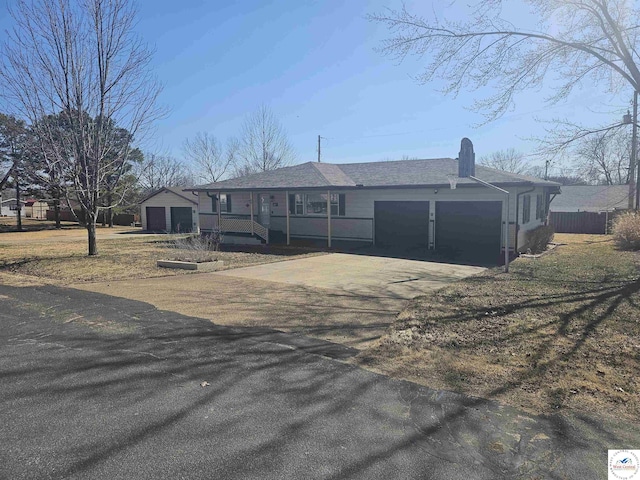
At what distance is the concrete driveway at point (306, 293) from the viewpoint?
6391 millimetres

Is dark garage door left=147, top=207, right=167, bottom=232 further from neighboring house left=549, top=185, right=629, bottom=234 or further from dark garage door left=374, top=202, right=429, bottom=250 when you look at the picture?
neighboring house left=549, top=185, right=629, bottom=234

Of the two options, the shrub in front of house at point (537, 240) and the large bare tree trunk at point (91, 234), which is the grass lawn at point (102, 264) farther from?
the shrub in front of house at point (537, 240)

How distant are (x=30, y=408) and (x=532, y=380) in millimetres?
4655

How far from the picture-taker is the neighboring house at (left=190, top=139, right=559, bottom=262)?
15422mm

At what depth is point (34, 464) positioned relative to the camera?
2.82 m

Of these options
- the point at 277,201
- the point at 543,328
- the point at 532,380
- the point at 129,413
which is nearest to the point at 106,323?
the point at 129,413

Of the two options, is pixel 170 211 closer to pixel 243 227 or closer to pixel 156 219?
pixel 156 219

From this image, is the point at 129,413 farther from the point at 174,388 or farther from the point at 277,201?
the point at 277,201

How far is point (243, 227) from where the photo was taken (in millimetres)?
20250

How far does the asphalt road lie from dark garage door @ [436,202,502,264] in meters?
11.6

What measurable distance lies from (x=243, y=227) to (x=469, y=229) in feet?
33.4

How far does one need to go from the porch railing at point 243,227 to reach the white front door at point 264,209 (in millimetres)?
979
